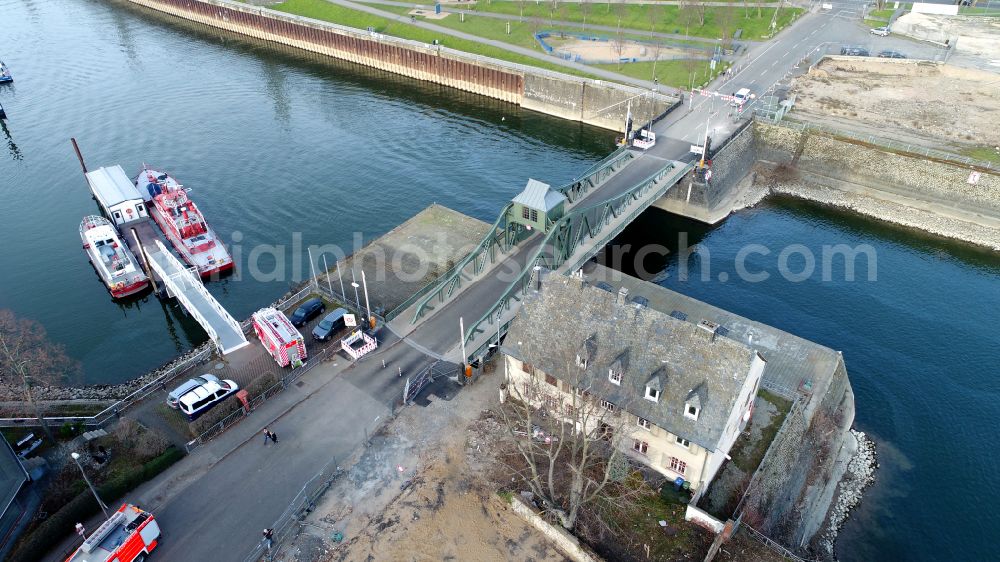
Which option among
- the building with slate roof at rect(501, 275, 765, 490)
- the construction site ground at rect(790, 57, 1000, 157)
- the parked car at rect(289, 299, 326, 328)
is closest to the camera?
the building with slate roof at rect(501, 275, 765, 490)

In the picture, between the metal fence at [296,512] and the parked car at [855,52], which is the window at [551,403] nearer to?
the metal fence at [296,512]

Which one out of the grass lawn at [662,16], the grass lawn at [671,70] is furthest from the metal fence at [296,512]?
the grass lawn at [662,16]

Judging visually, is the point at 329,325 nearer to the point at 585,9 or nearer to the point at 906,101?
the point at 906,101

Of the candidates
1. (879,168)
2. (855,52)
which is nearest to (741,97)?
(879,168)

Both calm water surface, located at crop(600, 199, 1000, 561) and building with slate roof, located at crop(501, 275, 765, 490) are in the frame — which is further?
calm water surface, located at crop(600, 199, 1000, 561)

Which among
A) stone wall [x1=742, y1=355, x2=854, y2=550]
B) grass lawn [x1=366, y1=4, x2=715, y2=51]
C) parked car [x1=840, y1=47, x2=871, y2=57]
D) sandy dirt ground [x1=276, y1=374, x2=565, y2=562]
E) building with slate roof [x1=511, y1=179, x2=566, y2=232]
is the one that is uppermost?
parked car [x1=840, y1=47, x2=871, y2=57]

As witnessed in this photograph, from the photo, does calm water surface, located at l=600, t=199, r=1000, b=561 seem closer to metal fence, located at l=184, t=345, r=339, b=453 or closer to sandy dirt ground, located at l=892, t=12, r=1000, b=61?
metal fence, located at l=184, t=345, r=339, b=453

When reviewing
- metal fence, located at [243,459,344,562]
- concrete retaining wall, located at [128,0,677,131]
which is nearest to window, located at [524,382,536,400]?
metal fence, located at [243,459,344,562]
